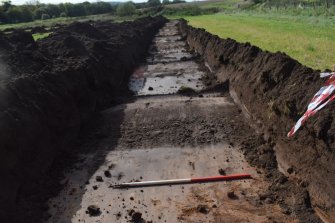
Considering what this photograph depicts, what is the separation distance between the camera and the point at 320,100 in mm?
7289

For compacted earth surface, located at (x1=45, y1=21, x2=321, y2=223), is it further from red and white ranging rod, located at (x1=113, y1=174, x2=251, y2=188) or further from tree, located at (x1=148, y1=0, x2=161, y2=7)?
tree, located at (x1=148, y1=0, x2=161, y2=7)

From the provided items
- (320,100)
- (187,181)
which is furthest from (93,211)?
(320,100)

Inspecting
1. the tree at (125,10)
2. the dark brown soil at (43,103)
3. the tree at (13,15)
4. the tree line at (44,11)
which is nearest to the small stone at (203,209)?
the dark brown soil at (43,103)

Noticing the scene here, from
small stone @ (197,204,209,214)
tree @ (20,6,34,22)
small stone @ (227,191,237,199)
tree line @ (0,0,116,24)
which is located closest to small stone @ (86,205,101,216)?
small stone @ (197,204,209,214)

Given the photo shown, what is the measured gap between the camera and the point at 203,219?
6.65 meters

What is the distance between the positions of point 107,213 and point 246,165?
3168 millimetres

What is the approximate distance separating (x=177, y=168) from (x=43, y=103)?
382cm

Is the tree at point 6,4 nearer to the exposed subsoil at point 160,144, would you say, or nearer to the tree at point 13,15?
the tree at point 13,15

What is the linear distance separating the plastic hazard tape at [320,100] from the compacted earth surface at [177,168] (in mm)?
1137

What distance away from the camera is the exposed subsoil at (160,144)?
6.83 meters

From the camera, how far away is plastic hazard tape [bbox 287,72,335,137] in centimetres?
705

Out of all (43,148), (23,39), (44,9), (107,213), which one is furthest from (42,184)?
(44,9)

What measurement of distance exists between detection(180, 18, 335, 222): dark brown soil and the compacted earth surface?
77 mm

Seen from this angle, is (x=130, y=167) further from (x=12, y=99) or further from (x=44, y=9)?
(x=44, y=9)
